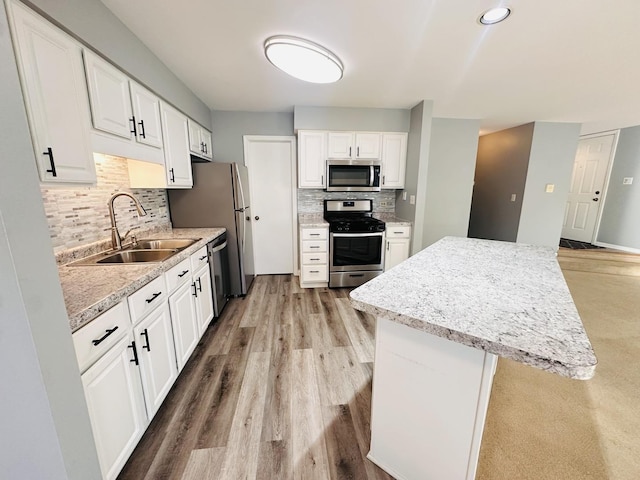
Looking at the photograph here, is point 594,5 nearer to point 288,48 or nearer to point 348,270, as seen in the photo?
point 288,48

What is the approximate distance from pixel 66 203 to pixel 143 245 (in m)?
0.60

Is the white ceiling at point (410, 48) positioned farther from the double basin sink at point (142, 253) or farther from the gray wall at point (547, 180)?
the double basin sink at point (142, 253)

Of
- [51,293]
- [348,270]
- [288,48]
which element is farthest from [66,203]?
[348,270]

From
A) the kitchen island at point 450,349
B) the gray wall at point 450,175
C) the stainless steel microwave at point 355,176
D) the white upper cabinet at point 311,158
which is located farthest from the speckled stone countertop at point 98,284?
the gray wall at point 450,175

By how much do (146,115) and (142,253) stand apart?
1.04m

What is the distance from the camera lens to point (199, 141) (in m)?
2.91

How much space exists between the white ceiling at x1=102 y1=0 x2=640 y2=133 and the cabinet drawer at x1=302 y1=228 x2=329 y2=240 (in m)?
1.58

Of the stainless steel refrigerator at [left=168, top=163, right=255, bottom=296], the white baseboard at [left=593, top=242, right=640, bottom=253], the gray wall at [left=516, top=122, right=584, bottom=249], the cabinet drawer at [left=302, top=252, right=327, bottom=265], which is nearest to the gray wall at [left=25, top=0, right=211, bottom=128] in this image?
the stainless steel refrigerator at [left=168, top=163, right=255, bottom=296]

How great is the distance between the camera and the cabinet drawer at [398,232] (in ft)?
10.8

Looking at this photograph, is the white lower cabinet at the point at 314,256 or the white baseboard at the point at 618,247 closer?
the white lower cabinet at the point at 314,256

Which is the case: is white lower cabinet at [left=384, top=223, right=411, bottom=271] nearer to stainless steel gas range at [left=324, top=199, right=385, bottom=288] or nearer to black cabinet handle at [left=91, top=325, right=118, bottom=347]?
stainless steel gas range at [left=324, top=199, right=385, bottom=288]

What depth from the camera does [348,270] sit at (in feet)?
10.9

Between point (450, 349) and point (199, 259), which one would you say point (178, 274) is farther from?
point (450, 349)

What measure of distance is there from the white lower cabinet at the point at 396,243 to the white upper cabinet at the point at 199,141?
251 centimetres
